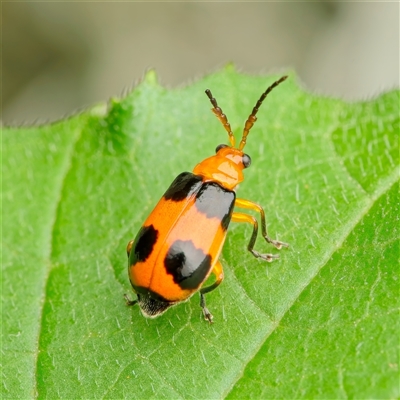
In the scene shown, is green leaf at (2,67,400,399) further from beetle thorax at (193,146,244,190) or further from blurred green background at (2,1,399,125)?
blurred green background at (2,1,399,125)

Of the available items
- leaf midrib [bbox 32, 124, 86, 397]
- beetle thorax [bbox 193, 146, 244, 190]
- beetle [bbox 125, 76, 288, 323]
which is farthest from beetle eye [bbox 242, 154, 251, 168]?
leaf midrib [bbox 32, 124, 86, 397]

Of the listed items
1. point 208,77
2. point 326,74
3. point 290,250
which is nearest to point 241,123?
point 208,77

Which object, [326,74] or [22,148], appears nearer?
[22,148]

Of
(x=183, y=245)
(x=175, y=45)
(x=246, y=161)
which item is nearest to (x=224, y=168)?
(x=246, y=161)

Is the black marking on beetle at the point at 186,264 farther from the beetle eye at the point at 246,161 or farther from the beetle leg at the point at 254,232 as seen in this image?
the beetle eye at the point at 246,161

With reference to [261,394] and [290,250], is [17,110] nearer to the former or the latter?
[290,250]

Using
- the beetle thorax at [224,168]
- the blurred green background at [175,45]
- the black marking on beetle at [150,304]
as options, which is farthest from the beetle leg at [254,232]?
the blurred green background at [175,45]

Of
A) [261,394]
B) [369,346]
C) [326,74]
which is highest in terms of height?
[326,74]
